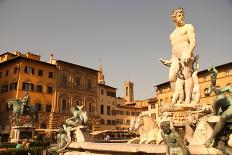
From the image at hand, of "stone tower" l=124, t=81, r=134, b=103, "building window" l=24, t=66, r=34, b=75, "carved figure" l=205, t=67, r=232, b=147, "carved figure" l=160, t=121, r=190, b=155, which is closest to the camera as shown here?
"carved figure" l=160, t=121, r=190, b=155

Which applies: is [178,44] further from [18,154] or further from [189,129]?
[18,154]

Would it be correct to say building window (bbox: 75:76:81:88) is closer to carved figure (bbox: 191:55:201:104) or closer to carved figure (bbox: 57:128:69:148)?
carved figure (bbox: 57:128:69:148)

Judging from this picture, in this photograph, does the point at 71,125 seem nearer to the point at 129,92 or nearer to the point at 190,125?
the point at 190,125

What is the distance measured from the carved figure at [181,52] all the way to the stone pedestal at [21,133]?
17536 mm

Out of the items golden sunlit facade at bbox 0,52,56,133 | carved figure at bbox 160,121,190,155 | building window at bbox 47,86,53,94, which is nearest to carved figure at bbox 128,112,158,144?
carved figure at bbox 160,121,190,155

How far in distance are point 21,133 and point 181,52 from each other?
18.7 meters

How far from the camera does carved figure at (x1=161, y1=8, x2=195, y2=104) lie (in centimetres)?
854

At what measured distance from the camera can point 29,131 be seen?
2406 centimetres

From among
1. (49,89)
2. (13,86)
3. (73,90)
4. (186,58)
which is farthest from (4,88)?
(186,58)

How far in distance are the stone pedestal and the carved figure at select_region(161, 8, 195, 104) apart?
690 inches

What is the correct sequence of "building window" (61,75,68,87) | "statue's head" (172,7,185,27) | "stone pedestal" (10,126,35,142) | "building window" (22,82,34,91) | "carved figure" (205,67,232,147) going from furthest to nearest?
"building window" (61,75,68,87)
"building window" (22,82,34,91)
"stone pedestal" (10,126,35,142)
"statue's head" (172,7,185,27)
"carved figure" (205,67,232,147)

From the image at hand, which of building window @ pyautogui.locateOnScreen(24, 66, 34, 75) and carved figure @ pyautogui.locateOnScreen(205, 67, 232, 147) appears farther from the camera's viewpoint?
building window @ pyautogui.locateOnScreen(24, 66, 34, 75)

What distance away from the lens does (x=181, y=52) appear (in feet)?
29.1

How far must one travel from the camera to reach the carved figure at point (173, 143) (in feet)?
14.7
